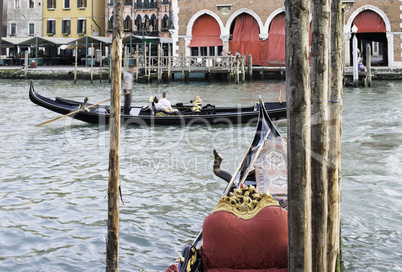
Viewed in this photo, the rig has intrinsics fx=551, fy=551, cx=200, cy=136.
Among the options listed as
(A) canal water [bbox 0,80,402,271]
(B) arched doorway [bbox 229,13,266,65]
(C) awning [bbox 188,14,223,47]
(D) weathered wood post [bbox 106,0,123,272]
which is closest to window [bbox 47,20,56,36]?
(C) awning [bbox 188,14,223,47]

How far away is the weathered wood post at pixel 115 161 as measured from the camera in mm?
3164

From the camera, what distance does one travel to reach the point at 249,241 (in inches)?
106

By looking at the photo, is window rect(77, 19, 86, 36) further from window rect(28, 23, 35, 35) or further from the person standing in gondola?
the person standing in gondola

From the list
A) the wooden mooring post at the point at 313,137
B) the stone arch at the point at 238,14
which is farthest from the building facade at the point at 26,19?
the wooden mooring post at the point at 313,137

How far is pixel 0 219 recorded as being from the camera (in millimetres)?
4555

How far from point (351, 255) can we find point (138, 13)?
24.3m

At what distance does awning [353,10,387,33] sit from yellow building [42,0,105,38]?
538 inches

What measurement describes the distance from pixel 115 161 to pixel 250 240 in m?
0.97

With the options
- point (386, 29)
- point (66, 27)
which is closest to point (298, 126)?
point (386, 29)

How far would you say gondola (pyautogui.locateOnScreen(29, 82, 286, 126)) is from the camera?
9234 millimetres

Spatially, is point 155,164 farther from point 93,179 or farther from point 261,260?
point 261,260

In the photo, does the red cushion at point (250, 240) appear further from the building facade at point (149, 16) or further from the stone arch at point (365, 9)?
the building facade at point (149, 16)

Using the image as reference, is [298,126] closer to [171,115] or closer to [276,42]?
[171,115]

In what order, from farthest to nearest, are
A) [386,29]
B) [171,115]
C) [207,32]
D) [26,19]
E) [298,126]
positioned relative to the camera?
[26,19] → [207,32] → [386,29] → [171,115] → [298,126]
